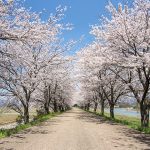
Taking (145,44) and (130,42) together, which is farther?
(130,42)

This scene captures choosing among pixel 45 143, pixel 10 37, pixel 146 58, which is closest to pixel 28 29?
pixel 10 37

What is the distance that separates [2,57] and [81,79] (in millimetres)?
35338

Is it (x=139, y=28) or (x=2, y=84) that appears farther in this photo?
(x=2, y=84)

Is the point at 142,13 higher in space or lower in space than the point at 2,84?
higher

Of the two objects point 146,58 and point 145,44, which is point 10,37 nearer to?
point 146,58

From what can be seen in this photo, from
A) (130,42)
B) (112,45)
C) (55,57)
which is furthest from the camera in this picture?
(55,57)

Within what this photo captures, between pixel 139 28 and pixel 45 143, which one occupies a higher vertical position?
pixel 139 28

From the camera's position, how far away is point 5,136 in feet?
55.4

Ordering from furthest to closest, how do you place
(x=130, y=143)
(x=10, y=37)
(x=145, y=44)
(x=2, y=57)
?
(x=145, y=44), (x=2, y=57), (x=130, y=143), (x=10, y=37)

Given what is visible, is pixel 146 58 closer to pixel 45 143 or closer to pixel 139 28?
pixel 139 28

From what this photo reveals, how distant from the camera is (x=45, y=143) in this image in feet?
48.5

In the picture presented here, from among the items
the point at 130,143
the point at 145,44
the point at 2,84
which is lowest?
the point at 130,143

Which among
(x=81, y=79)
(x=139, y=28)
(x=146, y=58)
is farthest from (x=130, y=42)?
(x=81, y=79)

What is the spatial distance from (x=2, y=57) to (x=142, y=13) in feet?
37.6
